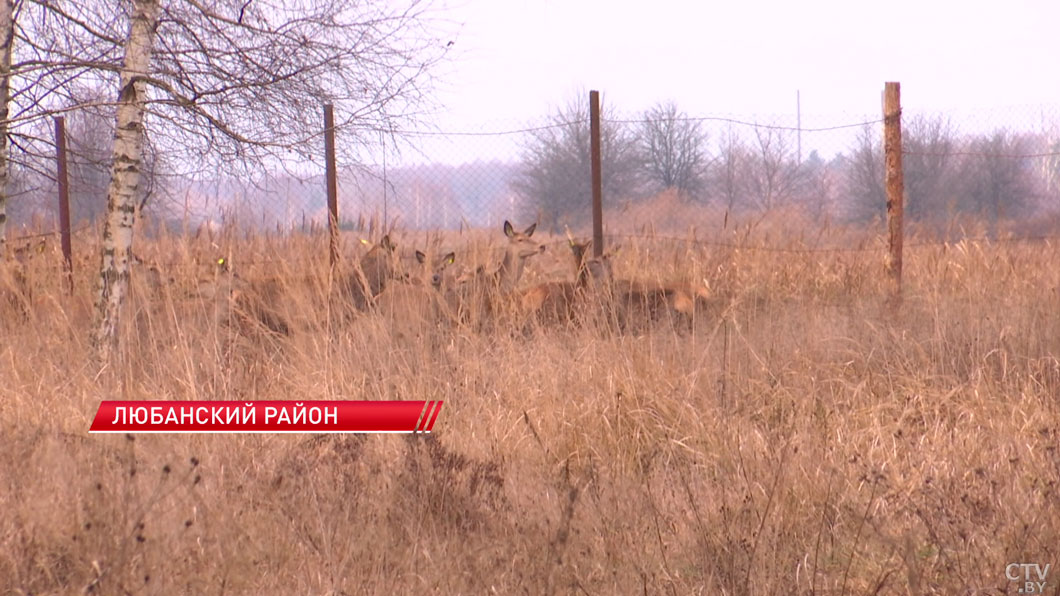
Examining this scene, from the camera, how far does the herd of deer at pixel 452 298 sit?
638cm

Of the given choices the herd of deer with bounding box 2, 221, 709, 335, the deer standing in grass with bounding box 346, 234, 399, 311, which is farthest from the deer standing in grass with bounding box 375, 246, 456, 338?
the deer standing in grass with bounding box 346, 234, 399, 311

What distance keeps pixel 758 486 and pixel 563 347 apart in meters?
2.34

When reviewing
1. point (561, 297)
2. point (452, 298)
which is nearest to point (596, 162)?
point (561, 297)

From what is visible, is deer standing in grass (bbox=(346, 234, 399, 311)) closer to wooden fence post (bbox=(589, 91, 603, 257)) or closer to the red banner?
the red banner

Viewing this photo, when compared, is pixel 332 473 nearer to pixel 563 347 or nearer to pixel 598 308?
pixel 563 347

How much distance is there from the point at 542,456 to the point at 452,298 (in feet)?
8.41

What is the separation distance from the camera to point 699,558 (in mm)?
3664

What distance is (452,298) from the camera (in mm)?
7191

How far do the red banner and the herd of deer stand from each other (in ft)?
2.51

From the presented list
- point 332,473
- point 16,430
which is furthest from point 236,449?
point 16,430

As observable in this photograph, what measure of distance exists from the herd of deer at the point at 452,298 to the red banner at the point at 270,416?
0.77 metres

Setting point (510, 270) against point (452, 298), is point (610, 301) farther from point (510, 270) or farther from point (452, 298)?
point (510, 270)

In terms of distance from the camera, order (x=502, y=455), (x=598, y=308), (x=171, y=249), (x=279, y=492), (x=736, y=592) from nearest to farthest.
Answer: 1. (x=736, y=592)
2. (x=279, y=492)
3. (x=502, y=455)
4. (x=598, y=308)
5. (x=171, y=249)

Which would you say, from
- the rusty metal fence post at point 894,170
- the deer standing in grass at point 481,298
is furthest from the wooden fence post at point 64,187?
the rusty metal fence post at point 894,170
